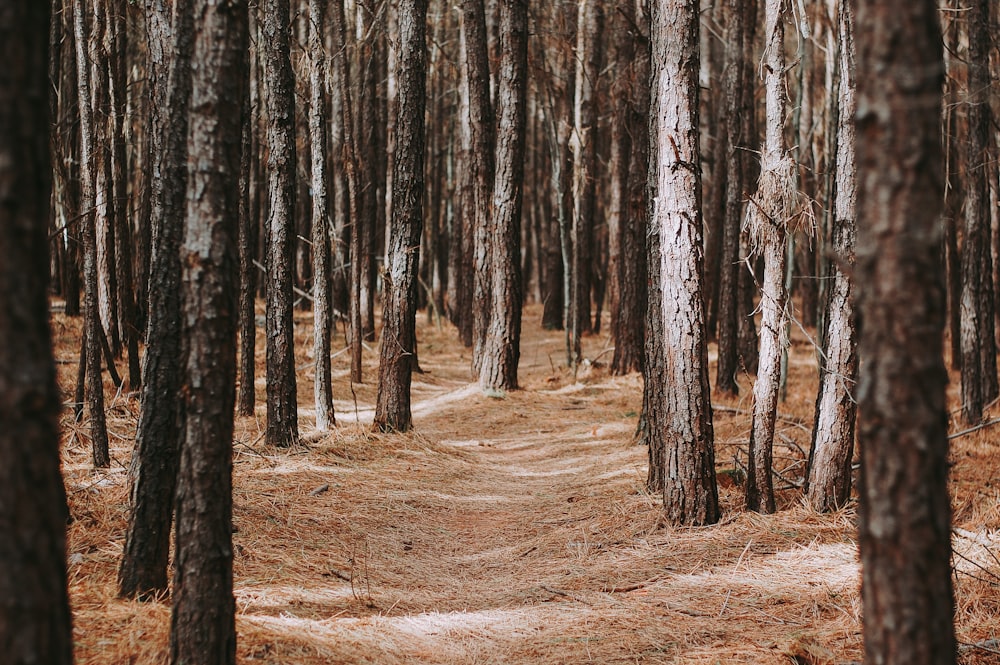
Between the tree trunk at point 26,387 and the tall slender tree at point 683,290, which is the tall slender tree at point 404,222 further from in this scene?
the tree trunk at point 26,387

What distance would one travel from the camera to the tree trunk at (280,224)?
349 inches

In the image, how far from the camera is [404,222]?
34.2 feet

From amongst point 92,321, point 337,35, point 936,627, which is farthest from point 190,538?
point 337,35

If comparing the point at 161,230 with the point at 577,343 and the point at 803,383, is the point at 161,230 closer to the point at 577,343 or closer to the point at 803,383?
the point at 577,343

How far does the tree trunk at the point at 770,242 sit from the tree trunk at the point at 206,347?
4438 millimetres

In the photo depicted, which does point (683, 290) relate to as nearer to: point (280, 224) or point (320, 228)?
point (280, 224)

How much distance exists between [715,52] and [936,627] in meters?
24.7

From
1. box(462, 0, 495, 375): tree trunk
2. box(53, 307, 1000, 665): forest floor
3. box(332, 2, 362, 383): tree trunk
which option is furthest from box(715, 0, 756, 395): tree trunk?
box(332, 2, 362, 383): tree trunk

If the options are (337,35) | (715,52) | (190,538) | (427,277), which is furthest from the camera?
(427,277)

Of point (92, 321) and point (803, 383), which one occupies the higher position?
point (92, 321)

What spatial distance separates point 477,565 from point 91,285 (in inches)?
150

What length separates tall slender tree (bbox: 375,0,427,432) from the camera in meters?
10.4

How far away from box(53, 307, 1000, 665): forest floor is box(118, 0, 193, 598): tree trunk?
233 millimetres

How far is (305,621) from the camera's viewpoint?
483 cm
